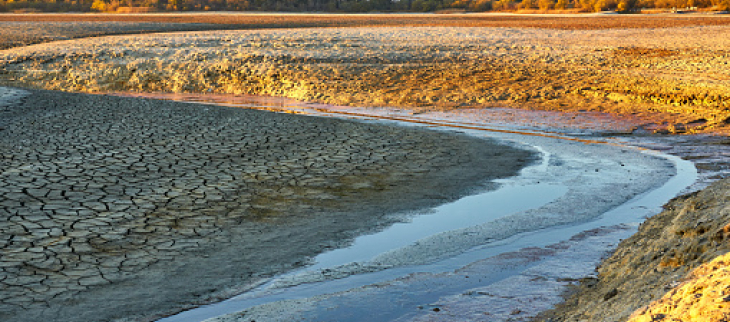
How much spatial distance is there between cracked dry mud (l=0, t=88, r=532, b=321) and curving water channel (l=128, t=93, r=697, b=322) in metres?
0.32

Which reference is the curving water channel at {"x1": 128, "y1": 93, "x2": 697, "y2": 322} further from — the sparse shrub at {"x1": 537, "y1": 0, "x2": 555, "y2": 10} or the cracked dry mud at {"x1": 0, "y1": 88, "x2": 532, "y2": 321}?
the sparse shrub at {"x1": 537, "y1": 0, "x2": 555, "y2": 10}

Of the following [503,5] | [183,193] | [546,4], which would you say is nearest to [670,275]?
[183,193]

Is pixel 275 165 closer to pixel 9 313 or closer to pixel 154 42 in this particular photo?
pixel 9 313

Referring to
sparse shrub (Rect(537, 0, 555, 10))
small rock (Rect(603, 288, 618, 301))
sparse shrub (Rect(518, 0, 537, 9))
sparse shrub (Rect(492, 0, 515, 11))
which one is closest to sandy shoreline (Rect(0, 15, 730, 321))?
small rock (Rect(603, 288, 618, 301))

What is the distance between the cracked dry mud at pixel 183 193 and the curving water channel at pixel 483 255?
0.32 m

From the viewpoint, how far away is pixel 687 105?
12312 millimetres

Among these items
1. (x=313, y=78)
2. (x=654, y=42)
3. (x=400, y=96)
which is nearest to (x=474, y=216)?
(x=400, y=96)

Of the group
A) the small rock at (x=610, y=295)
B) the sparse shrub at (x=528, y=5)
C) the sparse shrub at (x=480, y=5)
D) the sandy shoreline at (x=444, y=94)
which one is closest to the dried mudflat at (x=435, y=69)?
the sandy shoreline at (x=444, y=94)

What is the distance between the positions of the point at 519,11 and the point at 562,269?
50588 millimetres

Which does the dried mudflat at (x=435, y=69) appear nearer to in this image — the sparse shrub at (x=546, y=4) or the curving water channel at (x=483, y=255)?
the curving water channel at (x=483, y=255)

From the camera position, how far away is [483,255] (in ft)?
17.8

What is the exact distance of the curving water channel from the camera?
4383 millimetres

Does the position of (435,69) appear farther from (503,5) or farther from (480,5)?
(480,5)

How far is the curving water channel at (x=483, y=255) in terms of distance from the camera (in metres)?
4.38
